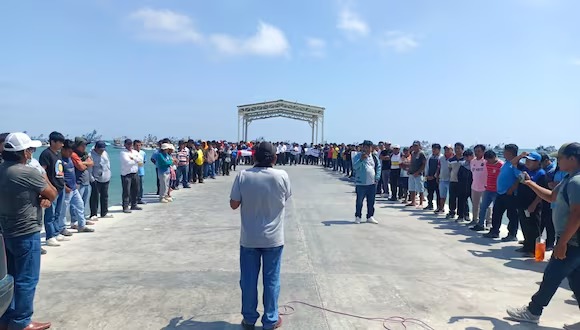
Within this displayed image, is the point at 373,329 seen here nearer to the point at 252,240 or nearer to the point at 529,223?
the point at 252,240

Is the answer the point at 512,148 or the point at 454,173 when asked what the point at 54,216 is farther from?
the point at 454,173

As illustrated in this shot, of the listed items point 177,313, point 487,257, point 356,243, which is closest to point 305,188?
point 356,243

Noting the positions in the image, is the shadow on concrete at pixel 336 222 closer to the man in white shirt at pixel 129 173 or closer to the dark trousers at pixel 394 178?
the dark trousers at pixel 394 178

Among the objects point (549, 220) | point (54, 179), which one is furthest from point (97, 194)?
point (549, 220)

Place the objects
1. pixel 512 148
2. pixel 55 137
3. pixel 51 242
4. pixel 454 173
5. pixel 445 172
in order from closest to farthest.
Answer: pixel 55 137 < pixel 51 242 < pixel 512 148 < pixel 454 173 < pixel 445 172

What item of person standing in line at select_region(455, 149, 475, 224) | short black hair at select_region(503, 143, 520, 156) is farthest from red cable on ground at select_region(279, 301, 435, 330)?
person standing in line at select_region(455, 149, 475, 224)

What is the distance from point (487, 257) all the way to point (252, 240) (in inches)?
183

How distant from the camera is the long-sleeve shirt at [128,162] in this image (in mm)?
10031

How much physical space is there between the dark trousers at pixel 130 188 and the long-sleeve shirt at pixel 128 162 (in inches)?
4.9

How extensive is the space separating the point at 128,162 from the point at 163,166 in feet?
5.82

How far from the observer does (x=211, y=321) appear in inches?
Answer: 159

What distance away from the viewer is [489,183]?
27.9ft

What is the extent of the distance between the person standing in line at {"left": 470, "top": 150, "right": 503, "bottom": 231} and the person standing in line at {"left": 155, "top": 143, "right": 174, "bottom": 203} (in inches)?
323

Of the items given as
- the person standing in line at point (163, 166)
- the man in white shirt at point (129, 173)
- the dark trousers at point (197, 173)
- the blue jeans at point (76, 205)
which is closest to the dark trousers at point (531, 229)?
the blue jeans at point (76, 205)
